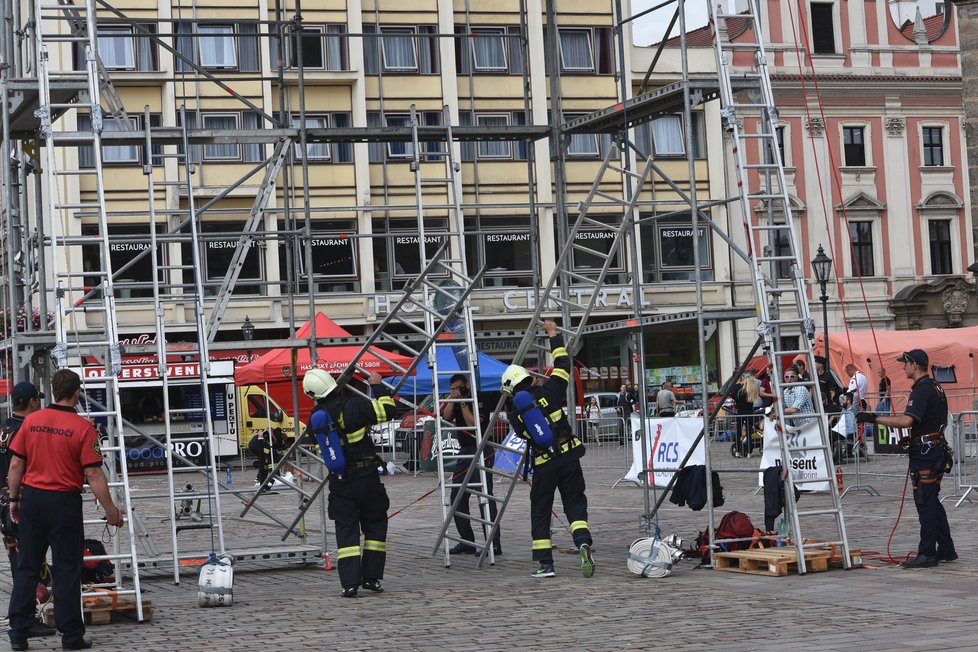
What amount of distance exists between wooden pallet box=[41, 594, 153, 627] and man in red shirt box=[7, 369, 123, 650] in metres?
0.95

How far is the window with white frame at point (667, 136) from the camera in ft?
148

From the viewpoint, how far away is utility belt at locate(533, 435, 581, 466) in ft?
44.1

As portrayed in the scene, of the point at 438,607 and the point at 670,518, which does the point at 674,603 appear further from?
the point at 670,518

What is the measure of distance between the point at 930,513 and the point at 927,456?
508 mm

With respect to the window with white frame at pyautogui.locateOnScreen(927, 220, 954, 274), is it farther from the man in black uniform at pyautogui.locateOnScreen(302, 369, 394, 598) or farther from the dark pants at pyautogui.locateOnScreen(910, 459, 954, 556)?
the man in black uniform at pyautogui.locateOnScreen(302, 369, 394, 598)

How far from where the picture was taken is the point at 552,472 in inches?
529

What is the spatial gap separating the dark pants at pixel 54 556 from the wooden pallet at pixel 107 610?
914 millimetres

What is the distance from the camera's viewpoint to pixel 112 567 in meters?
13.5

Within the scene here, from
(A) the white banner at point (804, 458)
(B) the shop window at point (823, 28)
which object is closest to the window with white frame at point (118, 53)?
(A) the white banner at point (804, 458)

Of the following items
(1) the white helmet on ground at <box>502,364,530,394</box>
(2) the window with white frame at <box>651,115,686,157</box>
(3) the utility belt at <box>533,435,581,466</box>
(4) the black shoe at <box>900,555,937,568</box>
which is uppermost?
(2) the window with white frame at <box>651,115,686,157</box>

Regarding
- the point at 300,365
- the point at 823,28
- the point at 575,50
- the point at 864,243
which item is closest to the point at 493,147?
Answer: the point at 575,50

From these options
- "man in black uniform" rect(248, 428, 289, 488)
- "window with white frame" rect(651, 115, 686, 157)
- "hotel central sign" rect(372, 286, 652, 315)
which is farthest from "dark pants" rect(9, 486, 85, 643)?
"window with white frame" rect(651, 115, 686, 157)

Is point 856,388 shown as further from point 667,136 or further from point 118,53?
point 118,53

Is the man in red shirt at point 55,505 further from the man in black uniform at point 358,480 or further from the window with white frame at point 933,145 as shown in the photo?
the window with white frame at point 933,145
